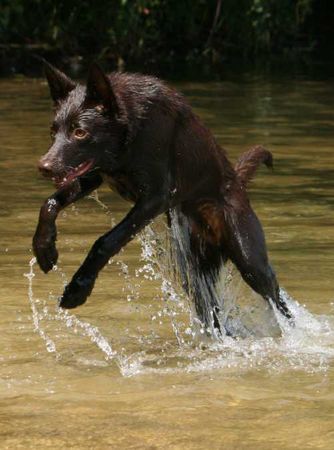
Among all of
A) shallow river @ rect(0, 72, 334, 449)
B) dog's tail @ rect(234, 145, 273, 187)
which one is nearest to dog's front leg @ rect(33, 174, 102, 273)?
shallow river @ rect(0, 72, 334, 449)

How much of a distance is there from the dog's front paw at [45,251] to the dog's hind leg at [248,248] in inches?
37.8

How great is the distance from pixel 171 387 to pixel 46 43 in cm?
1627

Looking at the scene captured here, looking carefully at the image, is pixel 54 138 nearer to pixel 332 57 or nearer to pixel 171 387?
pixel 171 387

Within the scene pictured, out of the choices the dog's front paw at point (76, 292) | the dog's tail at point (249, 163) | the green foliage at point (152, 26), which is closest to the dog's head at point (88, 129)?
the dog's front paw at point (76, 292)

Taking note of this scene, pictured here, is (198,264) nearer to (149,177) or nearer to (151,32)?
(149,177)

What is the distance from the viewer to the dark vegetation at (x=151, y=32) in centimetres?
2070

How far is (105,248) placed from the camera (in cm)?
556

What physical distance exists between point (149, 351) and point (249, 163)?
111cm

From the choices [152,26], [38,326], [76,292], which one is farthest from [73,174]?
[152,26]

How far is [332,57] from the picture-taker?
22.5m

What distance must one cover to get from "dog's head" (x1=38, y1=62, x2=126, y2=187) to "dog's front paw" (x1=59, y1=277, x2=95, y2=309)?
1.34ft

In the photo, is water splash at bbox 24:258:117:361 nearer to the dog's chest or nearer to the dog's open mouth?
the dog's chest

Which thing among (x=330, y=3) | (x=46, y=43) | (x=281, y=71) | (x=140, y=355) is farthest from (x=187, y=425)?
(x=330, y=3)

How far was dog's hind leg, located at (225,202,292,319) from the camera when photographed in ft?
20.3
